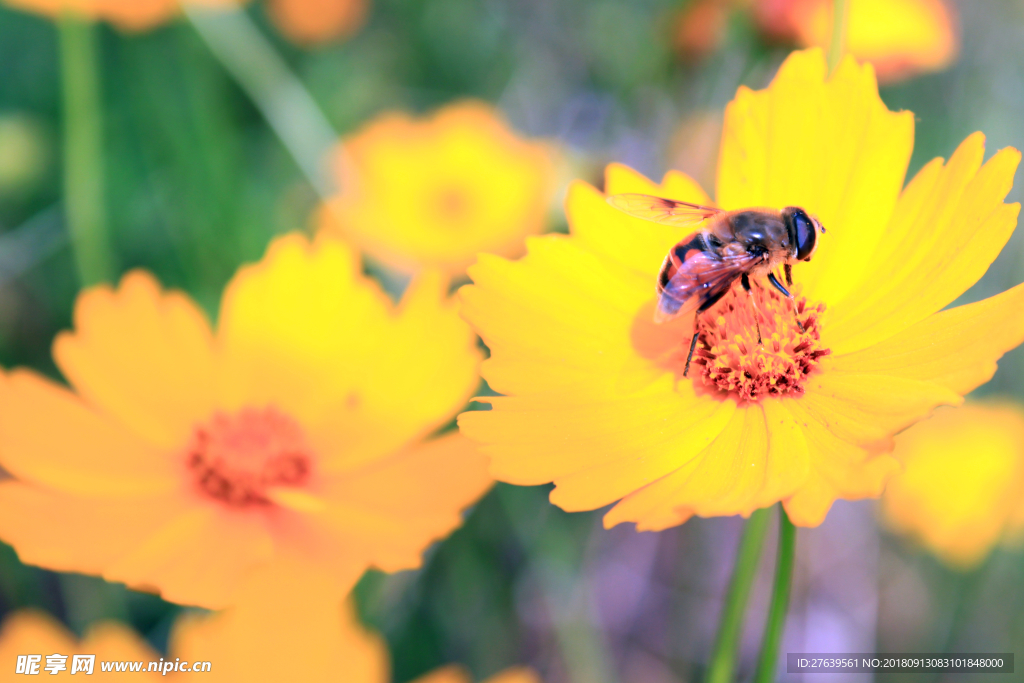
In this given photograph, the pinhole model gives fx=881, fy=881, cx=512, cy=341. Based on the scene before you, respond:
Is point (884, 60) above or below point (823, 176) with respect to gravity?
above

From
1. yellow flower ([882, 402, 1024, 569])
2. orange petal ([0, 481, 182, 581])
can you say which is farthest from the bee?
yellow flower ([882, 402, 1024, 569])

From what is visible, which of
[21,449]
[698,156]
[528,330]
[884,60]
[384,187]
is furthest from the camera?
[384,187]

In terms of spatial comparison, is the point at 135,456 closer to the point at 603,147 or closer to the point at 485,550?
the point at 485,550

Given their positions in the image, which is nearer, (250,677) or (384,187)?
(250,677)

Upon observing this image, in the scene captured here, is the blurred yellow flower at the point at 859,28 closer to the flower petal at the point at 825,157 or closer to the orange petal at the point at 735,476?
the flower petal at the point at 825,157

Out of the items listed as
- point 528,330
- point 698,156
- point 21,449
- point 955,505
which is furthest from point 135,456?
point 955,505

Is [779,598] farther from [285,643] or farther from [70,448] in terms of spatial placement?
[70,448]

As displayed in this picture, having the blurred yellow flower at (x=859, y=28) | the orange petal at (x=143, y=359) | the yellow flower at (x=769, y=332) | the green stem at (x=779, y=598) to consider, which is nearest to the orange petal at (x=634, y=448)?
the yellow flower at (x=769, y=332)

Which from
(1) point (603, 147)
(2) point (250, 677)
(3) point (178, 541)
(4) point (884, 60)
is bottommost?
(2) point (250, 677)
